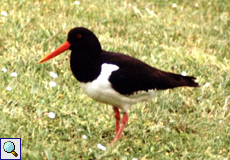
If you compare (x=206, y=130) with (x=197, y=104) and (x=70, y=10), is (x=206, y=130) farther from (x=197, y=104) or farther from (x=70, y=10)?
(x=70, y=10)

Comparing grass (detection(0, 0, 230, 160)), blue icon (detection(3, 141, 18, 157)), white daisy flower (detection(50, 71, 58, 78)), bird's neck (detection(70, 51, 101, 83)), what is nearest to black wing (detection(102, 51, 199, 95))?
bird's neck (detection(70, 51, 101, 83))

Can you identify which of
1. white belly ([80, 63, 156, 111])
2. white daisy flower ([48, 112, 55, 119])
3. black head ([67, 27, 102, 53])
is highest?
black head ([67, 27, 102, 53])

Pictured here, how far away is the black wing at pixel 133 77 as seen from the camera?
16.0 feet

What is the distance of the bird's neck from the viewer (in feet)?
15.7

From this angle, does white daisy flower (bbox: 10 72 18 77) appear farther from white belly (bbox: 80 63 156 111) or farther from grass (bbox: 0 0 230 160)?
white belly (bbox: 80 63 156 111)

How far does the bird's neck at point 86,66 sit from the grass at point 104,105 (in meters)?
0.66

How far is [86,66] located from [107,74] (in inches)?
8.4

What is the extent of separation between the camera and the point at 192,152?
5.25m

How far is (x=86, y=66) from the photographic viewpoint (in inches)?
188

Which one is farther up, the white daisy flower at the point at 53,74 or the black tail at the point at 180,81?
the white daisy flower at the point at 53,74

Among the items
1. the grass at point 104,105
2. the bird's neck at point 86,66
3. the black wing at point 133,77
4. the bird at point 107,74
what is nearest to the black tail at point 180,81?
the black wing at point 133,77

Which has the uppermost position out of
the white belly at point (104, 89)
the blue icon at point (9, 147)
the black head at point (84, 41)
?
the black head at point (84, 41)

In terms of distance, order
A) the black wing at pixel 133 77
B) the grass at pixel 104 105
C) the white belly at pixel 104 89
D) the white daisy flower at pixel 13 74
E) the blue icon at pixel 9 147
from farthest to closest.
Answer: the white daisy flower at pixel 13 74
the grass at pixel 104 105
the black wing at pixel 133 77
the white belly at pixel 104 89
the blue icon at pixel 9 147

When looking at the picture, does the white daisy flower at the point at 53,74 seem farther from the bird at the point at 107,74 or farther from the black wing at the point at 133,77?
the black wing at the point at 133,77
